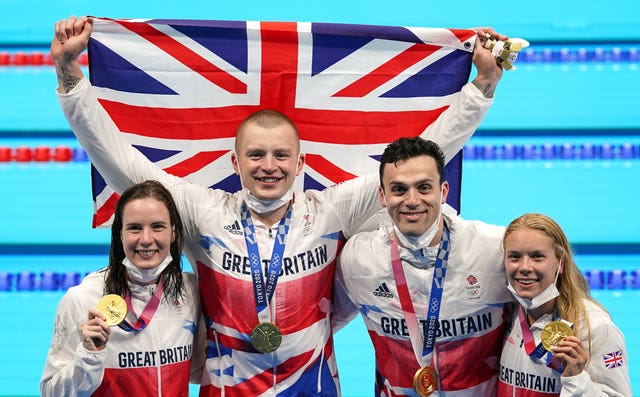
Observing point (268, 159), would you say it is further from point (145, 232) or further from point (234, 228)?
point (145, 232)

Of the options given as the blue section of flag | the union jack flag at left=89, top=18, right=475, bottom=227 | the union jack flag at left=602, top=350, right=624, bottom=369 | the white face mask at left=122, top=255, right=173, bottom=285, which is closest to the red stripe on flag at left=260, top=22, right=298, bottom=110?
the union jack flag at left=89, top=18, right=475, bottom=227

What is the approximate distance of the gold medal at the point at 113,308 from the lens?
3243mm

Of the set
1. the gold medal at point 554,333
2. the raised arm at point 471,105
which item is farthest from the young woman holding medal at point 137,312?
the gold medal at point 554,333

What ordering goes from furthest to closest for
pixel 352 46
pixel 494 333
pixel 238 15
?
1. pixel 238 15
2. pixel 352 46
3. pixel 494 333

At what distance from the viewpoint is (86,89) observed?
3.64 m

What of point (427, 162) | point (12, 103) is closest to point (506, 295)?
point (427, 162)

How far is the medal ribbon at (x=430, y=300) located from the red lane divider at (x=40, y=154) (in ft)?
17.2

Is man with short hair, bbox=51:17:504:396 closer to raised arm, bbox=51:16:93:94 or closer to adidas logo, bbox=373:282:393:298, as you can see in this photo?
raised arm, bbox=51:16:93:94

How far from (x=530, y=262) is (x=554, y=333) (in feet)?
0.87

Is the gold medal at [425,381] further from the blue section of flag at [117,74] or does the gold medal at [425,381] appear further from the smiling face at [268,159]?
the blue section of flag at [117,74]

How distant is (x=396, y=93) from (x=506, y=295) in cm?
106

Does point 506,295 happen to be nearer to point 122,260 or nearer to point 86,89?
point 122,260

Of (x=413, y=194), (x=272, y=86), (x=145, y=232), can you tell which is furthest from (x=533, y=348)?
(x=272, y=86)

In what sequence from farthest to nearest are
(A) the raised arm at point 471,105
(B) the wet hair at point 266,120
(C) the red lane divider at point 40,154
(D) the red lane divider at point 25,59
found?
(D) the red lane divider at point 25,59
(C) the red lane divider at point 40,154
(A) the raised arm at point 471,105
(B) the wet hair at point 266,120
